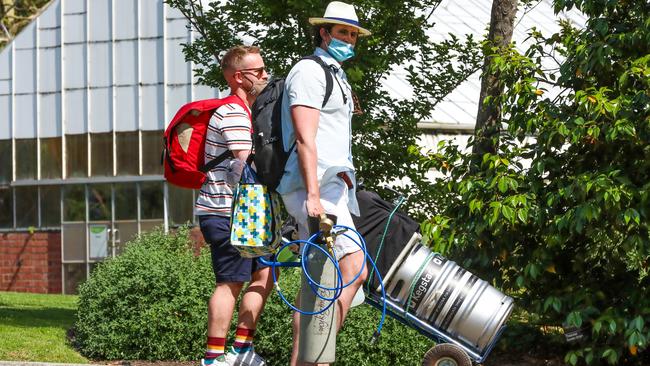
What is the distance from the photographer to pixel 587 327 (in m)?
9.07

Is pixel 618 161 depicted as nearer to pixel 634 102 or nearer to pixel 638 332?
pixel 634 102

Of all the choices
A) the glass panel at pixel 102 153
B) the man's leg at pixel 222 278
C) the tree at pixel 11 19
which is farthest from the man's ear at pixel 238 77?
the tree at pixel 11 19

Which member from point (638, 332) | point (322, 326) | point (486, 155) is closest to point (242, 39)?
point (486, 155)

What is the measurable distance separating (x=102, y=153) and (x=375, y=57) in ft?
54.1

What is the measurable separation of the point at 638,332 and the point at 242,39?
16.9 feet

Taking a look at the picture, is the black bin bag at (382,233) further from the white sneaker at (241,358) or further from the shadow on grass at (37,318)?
the shadow on grass at (37,318)

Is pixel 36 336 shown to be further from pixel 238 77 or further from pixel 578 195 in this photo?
pixel 578 195

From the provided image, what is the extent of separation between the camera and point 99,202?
26.9 metres

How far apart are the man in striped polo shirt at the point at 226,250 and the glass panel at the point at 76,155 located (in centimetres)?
2004

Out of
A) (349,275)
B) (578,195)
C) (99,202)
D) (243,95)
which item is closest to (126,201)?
(99,202)

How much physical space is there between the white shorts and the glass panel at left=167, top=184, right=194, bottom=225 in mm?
19291

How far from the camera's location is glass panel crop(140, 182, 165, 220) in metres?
26.1

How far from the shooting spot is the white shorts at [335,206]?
20.8 ft

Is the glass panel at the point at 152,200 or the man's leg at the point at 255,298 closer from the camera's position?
the man's leg at the point at 255,298
